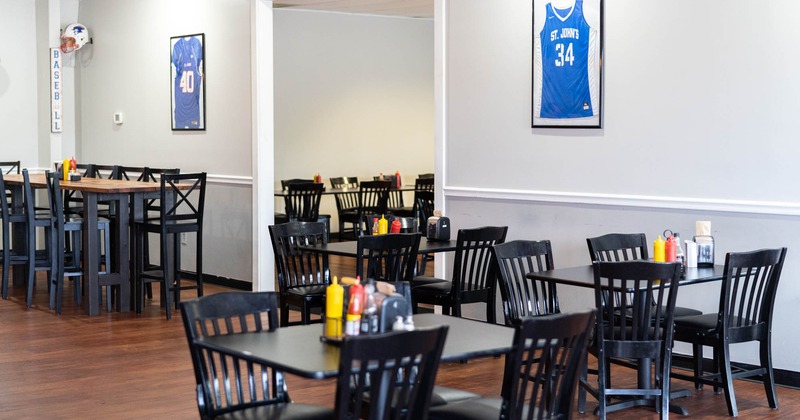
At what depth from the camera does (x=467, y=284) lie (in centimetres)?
A: 621

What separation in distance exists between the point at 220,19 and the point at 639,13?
160 inches

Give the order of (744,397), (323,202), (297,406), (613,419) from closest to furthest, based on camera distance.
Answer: (297,406), (613,419), (744,397), (323,202)

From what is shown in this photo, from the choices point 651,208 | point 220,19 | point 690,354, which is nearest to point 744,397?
point 690,354

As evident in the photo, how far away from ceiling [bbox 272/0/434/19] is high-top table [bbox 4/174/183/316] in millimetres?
1937

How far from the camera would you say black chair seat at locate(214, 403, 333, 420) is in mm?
3346

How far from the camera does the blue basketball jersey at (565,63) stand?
630 centimetres

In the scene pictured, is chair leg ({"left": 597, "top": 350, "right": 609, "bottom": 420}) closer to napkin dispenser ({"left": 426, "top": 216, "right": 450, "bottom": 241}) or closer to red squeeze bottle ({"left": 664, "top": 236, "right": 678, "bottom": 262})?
red squeeze bottle ({"left": 664, "top": 236, "right": 678, "bottom": 262})

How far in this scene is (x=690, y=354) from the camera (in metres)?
5.96

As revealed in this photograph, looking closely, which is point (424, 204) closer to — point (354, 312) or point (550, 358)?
point (354, 312)

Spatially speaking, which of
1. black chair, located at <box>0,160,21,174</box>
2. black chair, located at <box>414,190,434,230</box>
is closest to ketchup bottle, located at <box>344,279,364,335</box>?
black chair, located at <box>414,190,434,230</box>

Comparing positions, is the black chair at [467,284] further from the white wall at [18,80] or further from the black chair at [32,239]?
the white wall at [18,80]

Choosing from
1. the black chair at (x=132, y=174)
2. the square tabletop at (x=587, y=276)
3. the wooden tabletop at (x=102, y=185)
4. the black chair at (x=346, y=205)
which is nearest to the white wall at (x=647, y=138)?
the square tabletop at (x=587, y=276)

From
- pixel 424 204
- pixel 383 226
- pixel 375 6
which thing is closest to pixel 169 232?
Answer: pixel 383 226

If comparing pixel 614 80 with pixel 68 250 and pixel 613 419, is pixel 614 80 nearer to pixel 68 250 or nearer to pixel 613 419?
pixel 613 419
